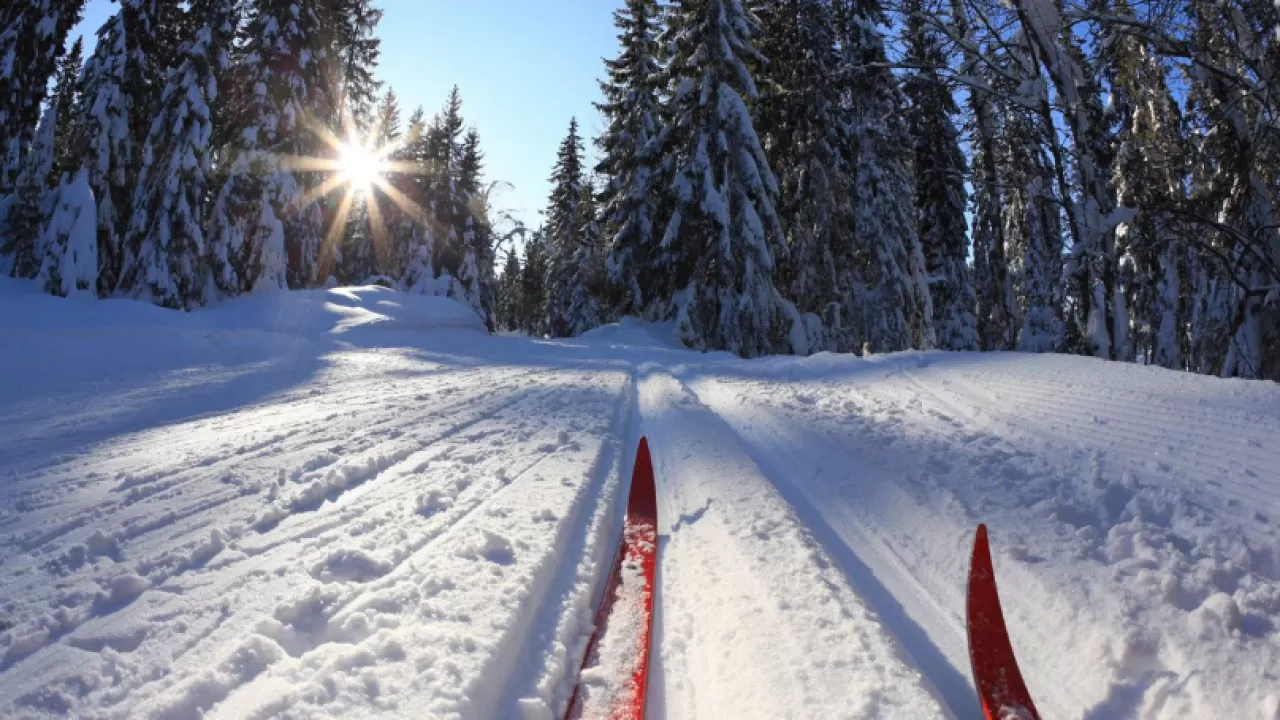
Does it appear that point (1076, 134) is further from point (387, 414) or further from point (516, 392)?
point (387, 414)

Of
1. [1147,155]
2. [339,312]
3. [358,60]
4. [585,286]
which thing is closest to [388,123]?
[358,60]

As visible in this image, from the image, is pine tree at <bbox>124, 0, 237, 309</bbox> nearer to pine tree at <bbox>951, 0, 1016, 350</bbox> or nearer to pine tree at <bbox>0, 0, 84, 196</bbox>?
pine tree at <bbox>0, 0, 84, 196</bbox>

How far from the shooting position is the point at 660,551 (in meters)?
2.84

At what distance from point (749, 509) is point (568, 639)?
53.4 inches

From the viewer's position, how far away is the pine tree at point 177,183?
43.9 feet

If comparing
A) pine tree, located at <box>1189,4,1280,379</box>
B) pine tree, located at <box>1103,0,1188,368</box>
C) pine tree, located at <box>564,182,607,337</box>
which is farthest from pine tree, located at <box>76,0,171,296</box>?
pine tree, located at <box>1189,4,1280,379</box>

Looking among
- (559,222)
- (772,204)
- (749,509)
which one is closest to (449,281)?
(559,222)

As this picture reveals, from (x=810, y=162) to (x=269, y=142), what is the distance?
1533 cm

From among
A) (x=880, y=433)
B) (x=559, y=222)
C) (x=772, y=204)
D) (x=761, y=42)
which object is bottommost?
(x=880, y=433)

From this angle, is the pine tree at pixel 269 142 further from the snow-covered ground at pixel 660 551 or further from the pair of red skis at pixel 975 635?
the pair of red skis at pixel 975 635

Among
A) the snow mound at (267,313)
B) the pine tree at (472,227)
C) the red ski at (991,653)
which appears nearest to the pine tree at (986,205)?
the red ski at (991,653)

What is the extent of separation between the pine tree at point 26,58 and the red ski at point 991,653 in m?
18.5

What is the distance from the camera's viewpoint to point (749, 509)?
Answer: 3.16 meters

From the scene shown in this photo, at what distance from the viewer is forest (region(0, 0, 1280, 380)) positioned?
633cm
